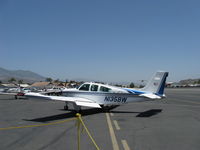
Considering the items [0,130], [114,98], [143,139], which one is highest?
[114,98]

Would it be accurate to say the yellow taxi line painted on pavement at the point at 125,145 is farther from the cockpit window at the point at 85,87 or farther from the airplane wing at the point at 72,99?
the cockpit window at the point at 85,87

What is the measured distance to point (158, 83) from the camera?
13492mm

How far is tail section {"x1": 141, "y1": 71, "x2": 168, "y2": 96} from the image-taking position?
530 inches

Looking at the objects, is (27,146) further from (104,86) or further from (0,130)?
(104,86)

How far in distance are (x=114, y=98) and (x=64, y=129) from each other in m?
5.77

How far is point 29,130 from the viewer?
8.12m

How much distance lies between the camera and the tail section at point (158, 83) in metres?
13.5

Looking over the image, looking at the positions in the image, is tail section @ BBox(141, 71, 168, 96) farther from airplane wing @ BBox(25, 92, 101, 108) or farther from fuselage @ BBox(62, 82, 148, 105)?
airplane wing @ BBox(25, 92, 101, 108)

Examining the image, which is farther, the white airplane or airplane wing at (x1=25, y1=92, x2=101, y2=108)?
the white airplane

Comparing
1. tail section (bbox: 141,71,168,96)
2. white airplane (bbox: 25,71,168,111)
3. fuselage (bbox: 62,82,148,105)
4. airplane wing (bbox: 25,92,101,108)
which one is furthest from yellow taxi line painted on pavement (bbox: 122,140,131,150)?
tail section (bbox: 141,71,168,96)

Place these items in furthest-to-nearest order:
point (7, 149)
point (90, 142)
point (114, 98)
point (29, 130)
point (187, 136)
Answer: point (114, 98) < point (29, 130) < point (187, 136) < point (90, 142) < point (7, 149)

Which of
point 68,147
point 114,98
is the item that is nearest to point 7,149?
point 68,147

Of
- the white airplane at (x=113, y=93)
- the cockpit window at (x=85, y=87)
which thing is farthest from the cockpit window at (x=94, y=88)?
the cockpit window at (x=85, y=87)

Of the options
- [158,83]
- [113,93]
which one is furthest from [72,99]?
[158,83]
